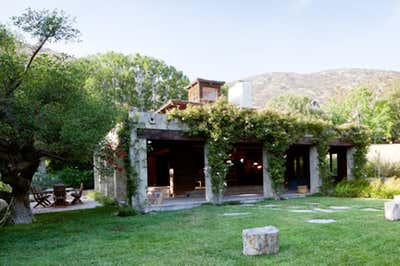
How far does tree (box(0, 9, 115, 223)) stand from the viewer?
6539 millimetres

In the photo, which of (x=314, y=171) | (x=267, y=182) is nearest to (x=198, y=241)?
(x=267, y=182)

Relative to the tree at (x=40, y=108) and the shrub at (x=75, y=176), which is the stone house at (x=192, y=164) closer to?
the tree at (x=40, y=108)

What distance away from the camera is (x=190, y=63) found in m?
33.5

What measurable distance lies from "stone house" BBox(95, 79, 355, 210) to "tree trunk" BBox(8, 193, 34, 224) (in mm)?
2811

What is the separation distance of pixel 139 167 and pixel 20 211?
3.26 metres

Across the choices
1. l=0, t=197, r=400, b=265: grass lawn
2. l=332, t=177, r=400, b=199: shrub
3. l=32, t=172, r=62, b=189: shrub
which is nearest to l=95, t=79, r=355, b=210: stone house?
l=332, t=177, r=400, b=199: shrub

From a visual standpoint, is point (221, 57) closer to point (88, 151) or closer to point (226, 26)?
point (226, 26)

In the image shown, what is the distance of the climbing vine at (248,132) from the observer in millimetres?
10242

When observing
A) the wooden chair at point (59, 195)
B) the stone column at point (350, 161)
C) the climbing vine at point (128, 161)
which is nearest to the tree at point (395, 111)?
the stone column at point (350, 161)

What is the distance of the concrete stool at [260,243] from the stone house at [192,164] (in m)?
5.46

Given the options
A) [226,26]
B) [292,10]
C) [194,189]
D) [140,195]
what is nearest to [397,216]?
[140,195]

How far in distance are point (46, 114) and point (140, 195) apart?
3.74 metres

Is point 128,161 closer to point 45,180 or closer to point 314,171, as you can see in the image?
point 314,171

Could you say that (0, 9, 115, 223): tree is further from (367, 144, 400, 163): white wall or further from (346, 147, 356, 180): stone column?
(367, 144, 400, 163): white wall
